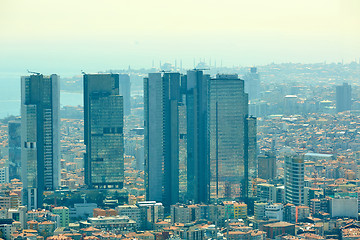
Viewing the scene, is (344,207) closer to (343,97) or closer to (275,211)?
(275,211)

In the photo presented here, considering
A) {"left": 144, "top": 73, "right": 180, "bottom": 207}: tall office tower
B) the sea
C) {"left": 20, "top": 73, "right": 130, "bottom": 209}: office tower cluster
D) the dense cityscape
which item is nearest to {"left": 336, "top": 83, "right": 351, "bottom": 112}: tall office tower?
the sea

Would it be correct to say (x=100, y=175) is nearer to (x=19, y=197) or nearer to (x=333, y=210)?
(x=19, y=197)

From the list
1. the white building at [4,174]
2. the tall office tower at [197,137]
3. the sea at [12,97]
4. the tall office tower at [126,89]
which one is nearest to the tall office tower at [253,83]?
the tall office tower at [126,89]

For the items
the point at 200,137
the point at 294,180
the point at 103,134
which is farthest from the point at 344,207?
the point at 103,134

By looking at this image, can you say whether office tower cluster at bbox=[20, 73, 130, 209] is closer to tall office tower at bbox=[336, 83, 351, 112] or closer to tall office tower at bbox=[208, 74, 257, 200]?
tall office tower at bbox=[208, 74, 257, 200]

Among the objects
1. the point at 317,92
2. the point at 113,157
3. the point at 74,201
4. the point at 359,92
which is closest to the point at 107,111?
the point at 113,157

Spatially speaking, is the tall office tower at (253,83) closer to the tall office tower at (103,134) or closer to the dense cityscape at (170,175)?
the dense cityscape at (170,175)
